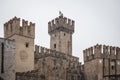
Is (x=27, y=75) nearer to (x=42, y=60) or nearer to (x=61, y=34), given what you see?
(x=42, y=60)

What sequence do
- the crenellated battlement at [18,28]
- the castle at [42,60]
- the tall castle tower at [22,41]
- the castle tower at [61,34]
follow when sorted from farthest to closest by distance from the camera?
1. the castle tower at [61,34]
2. the crenellated battlement at [18,28]
3. the tall castle tower at [22,41]
4. the castle at [42,60]

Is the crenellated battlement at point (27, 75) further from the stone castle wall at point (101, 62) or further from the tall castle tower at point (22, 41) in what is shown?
the stone castle wall at point (101, 62)

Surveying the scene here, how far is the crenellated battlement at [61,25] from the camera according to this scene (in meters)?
66.6

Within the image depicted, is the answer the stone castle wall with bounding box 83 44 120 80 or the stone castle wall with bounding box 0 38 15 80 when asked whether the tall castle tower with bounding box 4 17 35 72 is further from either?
the stone castle wall with bounding box 83 44 120 80

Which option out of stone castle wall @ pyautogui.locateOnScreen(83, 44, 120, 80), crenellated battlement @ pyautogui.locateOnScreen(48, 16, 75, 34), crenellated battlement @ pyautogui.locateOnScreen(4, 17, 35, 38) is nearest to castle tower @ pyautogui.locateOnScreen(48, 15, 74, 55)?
crenellated battlement @ pyautogui.locateOnScreen(48, 16, 75, 34)

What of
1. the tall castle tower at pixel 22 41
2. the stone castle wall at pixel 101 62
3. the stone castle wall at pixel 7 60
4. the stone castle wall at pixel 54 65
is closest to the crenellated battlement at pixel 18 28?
the tall castle tower at pixel 22 41

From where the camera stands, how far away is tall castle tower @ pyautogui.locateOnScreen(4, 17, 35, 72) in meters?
49.3

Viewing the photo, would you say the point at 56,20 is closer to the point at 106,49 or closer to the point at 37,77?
the point at 106,49

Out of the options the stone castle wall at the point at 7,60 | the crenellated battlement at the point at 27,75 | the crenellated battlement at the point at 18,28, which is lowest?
the crenellated battlement at the point at 27,75

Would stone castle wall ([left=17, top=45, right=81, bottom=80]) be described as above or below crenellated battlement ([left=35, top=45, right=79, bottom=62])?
below

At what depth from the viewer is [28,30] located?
52.2 meters

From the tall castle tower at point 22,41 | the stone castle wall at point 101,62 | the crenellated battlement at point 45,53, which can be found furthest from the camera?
the crenellated battlement at point 45,53

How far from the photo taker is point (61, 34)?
6638 centimetres

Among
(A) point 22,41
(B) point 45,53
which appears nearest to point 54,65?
(B) point 45,53
